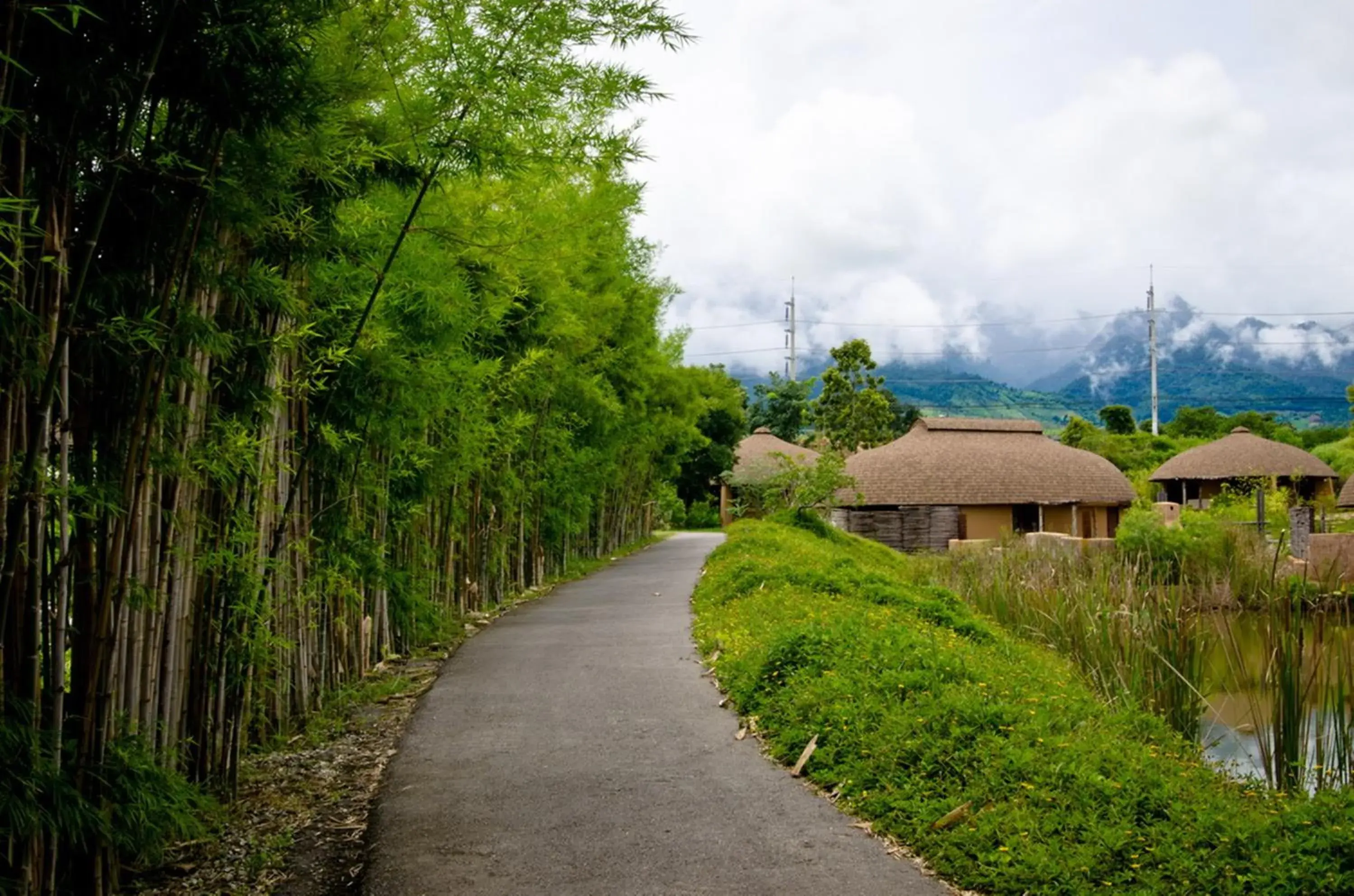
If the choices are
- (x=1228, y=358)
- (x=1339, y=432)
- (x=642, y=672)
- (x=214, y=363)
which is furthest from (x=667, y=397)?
(x=1228, y=358)

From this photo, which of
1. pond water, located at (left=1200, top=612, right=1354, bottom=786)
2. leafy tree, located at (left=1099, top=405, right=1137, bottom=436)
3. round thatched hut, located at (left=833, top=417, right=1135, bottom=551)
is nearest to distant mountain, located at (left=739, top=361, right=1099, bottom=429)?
leafy tree, located at (left=1099, top=405, right=1137, bottom=436)

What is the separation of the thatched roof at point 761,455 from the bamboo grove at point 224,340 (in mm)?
15844

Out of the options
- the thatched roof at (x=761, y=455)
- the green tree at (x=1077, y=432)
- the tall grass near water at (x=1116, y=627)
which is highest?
the green tree at (x=1077, y=432)

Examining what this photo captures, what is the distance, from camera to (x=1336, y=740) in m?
4.79

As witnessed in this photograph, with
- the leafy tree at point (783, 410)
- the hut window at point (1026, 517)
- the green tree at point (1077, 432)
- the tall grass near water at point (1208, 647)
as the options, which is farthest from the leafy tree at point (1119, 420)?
the tall grass near water at point (1208, 647)

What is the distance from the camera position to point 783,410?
4231cm

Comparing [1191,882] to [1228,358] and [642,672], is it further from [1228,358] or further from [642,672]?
[1228,358]

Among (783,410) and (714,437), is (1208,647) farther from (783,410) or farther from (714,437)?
(783,410)

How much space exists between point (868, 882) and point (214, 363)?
112 inches

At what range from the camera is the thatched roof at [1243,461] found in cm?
3089

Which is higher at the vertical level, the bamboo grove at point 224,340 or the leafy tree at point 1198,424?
the leafy tree at point 1198,424

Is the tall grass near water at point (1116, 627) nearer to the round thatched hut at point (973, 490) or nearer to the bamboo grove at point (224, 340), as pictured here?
the bamboo grove at point (224, 340)

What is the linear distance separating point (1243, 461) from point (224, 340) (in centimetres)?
3347

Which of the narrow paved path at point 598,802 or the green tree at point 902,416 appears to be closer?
the narrow paved path at point 598,802
